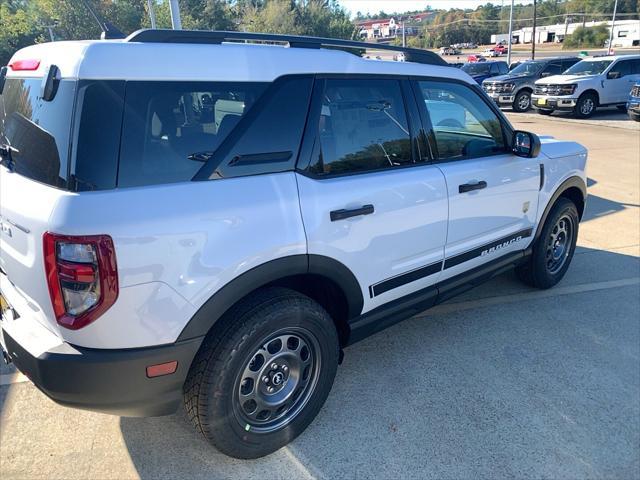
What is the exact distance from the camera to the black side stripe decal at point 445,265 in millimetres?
2828

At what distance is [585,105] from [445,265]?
16.1m

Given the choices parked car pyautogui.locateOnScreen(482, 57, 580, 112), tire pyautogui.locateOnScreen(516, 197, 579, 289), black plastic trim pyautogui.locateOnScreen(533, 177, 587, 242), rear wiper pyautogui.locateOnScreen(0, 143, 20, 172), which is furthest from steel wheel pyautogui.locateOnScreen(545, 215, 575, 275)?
parked car pyautogui.locateOnScreen(482, 57, 580, 112)

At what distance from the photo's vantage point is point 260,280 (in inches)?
85.9

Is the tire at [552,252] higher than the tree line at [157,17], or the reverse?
the tree line at [157,17]

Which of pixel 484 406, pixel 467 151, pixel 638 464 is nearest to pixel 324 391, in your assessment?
pixel 484 406

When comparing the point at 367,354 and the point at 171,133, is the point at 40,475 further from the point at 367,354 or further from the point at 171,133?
the point at 367,354

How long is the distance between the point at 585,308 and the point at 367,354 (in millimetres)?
1929

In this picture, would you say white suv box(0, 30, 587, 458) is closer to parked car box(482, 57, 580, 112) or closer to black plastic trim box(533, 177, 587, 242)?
black plastic trim box(533, 177, 587, 242)

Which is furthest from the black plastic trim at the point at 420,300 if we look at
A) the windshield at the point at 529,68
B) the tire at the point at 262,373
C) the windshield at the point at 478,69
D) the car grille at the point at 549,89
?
the windshield at the point at 478,69

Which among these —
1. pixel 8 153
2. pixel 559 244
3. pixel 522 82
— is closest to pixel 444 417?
pixel 559 244

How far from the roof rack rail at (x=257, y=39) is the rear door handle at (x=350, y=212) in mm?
868

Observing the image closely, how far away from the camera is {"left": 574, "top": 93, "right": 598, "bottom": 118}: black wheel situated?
16.3m

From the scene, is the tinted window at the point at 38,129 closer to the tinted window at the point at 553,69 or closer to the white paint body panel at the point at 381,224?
the white paint body panel at the point at 381,224

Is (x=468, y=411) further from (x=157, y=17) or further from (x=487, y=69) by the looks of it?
(x=157, y=17)
